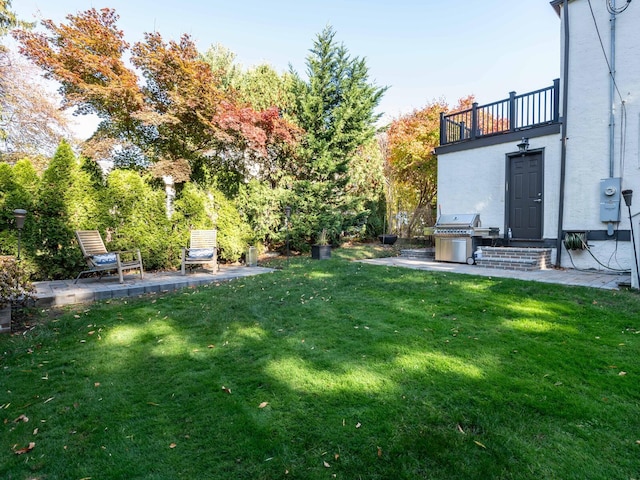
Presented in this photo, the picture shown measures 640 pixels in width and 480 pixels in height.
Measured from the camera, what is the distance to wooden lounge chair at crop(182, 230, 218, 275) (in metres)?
6.62

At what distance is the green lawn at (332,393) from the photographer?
5.06ft

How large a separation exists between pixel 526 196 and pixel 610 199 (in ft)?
5.27

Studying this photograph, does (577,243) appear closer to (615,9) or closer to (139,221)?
(615,9)

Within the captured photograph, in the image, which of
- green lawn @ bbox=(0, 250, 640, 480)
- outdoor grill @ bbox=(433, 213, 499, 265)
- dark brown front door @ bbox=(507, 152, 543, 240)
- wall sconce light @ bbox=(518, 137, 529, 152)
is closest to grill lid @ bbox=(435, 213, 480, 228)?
outdoor grill @ bbox=(433, 213, 499, 265)

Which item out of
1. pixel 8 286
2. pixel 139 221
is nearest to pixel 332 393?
pixel 8 286

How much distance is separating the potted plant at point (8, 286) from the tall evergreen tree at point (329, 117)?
6849 mm

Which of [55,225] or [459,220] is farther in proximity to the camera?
[459,220]

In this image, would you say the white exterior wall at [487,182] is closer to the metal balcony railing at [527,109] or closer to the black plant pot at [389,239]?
the metal balcony railing at [527,109]

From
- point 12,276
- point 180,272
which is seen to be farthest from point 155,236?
point 12,276

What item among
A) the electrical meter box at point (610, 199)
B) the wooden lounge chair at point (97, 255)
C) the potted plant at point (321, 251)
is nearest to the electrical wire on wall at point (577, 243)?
the electrical meter box at point (610, 199)

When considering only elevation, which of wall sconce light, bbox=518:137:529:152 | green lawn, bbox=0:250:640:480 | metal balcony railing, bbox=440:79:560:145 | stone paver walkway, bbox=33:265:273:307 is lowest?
green lawn, bbox=0:250:640:480

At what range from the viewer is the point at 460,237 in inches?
318

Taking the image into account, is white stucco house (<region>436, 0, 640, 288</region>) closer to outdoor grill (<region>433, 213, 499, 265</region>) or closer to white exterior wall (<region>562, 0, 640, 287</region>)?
white exterior wall (<region>562, 0, 640, 287</region>)

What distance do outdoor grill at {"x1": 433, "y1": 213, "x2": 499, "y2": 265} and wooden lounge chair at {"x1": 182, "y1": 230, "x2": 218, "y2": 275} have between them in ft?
18.6
